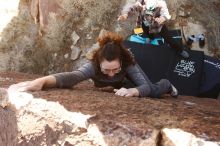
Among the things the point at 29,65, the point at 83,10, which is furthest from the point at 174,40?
the point at 29,65

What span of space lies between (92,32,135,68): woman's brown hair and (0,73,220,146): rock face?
1.13ft

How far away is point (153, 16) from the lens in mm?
5340

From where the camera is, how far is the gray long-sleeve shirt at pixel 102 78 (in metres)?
3.51

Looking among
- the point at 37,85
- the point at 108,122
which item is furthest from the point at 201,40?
the point at 108,122

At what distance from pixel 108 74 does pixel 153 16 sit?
1.91m

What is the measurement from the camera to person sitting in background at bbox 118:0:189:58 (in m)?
5.29

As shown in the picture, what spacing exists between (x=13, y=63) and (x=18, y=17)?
1073 mm

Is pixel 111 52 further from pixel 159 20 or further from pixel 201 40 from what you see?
pixel 201 40

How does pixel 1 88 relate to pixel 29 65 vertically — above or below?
above

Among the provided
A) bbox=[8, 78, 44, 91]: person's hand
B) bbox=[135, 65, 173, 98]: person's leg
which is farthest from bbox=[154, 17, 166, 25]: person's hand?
bbox=[8, 78, 44, 91]: person's hand

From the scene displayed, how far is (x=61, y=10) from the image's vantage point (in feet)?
25.2

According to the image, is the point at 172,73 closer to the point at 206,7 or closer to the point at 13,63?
the point at 206,7

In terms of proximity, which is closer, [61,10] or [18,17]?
[61,10]

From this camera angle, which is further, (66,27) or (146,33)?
(66,27)
